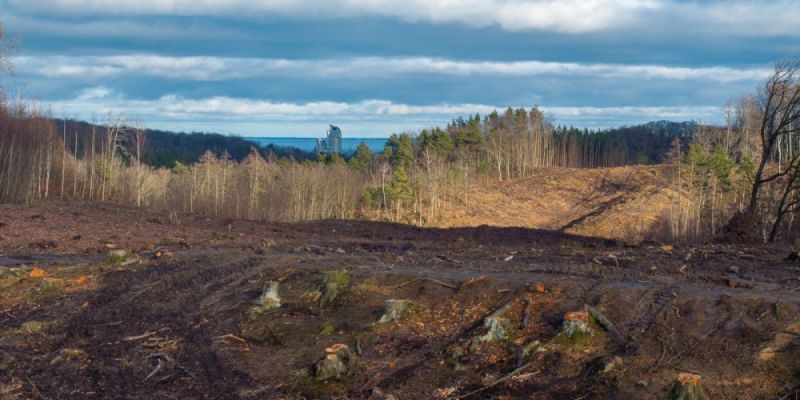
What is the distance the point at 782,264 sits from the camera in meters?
12.1

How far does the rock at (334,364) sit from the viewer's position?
7.95m

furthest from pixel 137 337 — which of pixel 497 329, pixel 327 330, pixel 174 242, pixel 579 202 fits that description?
pixel 579 202

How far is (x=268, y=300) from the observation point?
10422 mm

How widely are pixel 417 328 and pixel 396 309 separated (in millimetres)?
459

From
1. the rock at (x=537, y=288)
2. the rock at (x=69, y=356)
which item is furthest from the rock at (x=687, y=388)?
the rock at (x=69, y=356)

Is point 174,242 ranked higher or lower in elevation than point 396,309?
lower

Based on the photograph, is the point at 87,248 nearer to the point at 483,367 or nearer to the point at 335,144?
the point at 483,367

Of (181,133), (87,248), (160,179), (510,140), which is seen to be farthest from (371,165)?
(181,133)

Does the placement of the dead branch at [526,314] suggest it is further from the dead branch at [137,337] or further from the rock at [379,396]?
the dead branch at [137,337]

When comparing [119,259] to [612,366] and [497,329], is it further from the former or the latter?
[612,366]

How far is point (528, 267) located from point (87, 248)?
11.1 meters

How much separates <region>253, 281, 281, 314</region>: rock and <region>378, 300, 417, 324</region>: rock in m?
1.77

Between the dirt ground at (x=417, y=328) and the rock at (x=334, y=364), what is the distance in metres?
0.04

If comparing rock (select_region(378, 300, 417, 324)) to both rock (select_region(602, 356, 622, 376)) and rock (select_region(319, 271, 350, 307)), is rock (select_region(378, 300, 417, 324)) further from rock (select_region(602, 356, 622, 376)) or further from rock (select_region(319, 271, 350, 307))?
rock (select_region(602, 356, 622, 376))
